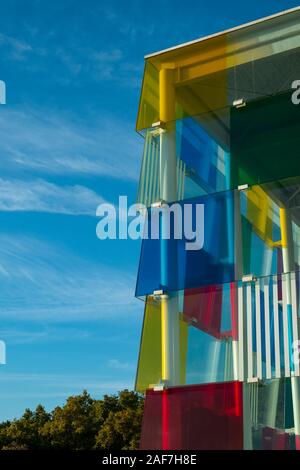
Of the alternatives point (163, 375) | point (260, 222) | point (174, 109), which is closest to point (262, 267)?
point (260, 222)

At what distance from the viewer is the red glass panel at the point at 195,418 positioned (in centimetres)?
1106

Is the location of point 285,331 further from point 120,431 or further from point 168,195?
point 120,431

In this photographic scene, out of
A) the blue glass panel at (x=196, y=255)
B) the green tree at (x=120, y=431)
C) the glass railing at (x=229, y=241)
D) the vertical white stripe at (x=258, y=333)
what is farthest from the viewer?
the green tree at (x=120, y=431)

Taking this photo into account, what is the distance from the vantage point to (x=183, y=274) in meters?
12.2

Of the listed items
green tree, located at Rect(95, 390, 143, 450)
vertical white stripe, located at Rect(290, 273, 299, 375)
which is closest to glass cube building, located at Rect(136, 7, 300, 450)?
vertical white stripe, located at Rect(290, 273, 299, 375)

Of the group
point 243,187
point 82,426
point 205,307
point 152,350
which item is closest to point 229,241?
point 243,187

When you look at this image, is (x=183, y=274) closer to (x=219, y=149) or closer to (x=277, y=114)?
(x=219, y=149)

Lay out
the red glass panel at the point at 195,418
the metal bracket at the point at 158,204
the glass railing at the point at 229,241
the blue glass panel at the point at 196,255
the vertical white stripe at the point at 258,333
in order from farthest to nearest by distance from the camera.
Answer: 1. the metal bracket at the point at 158,204
2. the blue glass panel at the point at 196,255
3. the glass railing at the point at 229,241
4. the vertical white stripe at the point at 258,333
5. the red glass panel at the point at 195,418

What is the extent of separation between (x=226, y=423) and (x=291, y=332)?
1771mm

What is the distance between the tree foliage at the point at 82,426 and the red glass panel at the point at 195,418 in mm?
31092

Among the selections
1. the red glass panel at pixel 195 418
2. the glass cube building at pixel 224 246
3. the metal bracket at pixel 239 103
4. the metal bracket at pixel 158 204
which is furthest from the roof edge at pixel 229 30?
the red glass panel at pixel 195 418

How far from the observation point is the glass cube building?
11125mm

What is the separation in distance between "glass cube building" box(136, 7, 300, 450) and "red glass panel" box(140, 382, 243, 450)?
2 centimetres

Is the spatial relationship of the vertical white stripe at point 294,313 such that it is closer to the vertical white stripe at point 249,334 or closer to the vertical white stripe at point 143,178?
the vertical white stripe at point 249,334
